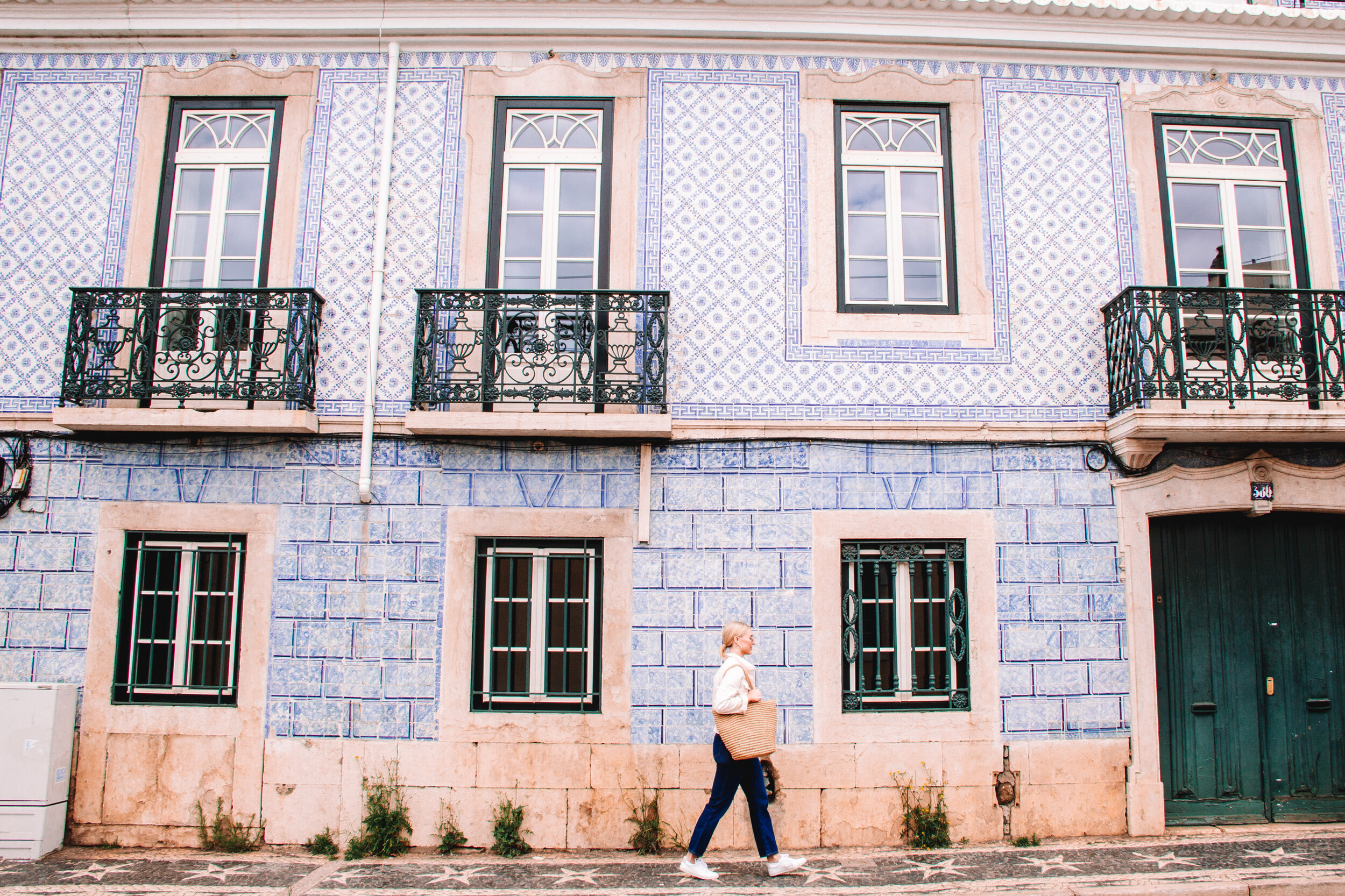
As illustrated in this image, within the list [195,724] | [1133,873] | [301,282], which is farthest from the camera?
[301,282]

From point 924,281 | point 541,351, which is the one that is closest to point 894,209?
point 924,281

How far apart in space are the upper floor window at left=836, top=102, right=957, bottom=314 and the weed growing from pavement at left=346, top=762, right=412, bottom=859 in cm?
497

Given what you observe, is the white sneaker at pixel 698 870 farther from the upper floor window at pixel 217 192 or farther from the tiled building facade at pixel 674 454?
the upper floor window at pixel 217 192

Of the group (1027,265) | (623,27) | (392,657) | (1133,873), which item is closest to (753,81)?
(623,27)

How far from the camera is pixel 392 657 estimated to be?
5.80m

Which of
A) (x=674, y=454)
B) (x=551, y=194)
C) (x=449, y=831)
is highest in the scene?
(x=551, y=194)

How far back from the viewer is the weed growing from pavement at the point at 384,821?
5504 mm

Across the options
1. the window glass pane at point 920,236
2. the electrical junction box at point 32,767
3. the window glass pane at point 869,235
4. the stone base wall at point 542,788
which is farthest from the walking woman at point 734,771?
the electrical junction box at point 32,767

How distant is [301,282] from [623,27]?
3.30 meters

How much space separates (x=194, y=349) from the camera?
19.3ft

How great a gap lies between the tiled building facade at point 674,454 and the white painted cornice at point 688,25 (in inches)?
4.9

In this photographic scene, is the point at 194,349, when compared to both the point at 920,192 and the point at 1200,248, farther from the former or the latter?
the point at 1200,248

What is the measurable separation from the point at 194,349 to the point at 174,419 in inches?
22.3

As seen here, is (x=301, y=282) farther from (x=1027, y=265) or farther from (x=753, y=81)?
(x=1027, y=265)
